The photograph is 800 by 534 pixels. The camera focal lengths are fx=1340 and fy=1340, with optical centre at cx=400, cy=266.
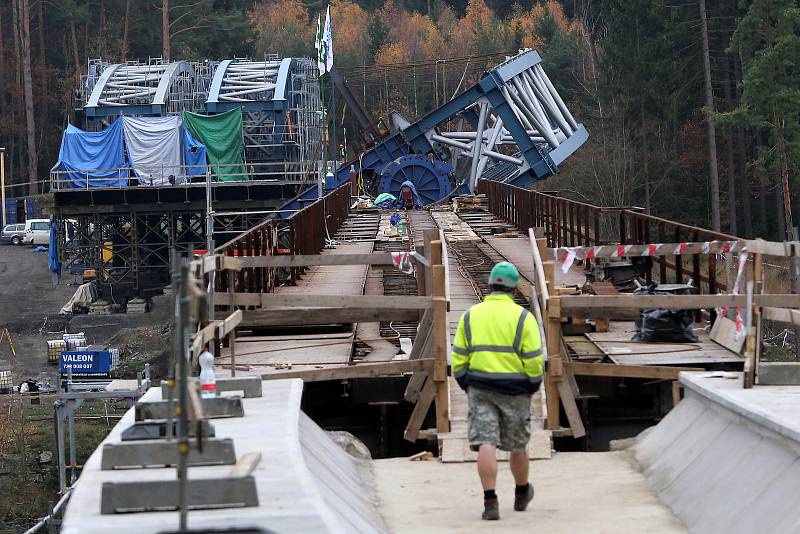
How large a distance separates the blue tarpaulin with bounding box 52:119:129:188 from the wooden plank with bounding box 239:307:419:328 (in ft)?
153

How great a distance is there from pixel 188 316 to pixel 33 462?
1024 inches

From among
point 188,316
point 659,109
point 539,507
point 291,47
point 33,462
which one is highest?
point 291,47

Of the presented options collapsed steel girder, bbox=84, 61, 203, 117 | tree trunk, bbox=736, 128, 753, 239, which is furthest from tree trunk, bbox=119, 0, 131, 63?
tree trunk, bbox=736, 128, 753, 239

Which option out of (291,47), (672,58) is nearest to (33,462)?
(672,58)

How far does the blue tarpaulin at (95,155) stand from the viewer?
59.1m

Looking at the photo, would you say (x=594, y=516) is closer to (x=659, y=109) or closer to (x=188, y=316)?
(x=188, y=316)

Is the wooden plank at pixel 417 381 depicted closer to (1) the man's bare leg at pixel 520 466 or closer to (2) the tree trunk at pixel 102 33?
(1) the man's bare leg at pixel 520 466

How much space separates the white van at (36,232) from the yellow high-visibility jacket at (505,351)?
2918 inches

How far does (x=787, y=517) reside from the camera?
284 inches

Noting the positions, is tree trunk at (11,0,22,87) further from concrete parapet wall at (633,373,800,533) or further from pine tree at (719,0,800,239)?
concrete parapet wall at (633,373,800,533)

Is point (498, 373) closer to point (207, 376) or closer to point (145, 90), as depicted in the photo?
point (207, 376)

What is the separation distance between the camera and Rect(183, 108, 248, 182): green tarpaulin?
202ft

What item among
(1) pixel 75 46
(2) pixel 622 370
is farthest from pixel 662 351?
(1) pixel 75 46

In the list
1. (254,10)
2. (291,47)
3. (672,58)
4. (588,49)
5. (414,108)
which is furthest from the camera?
(254,10)
